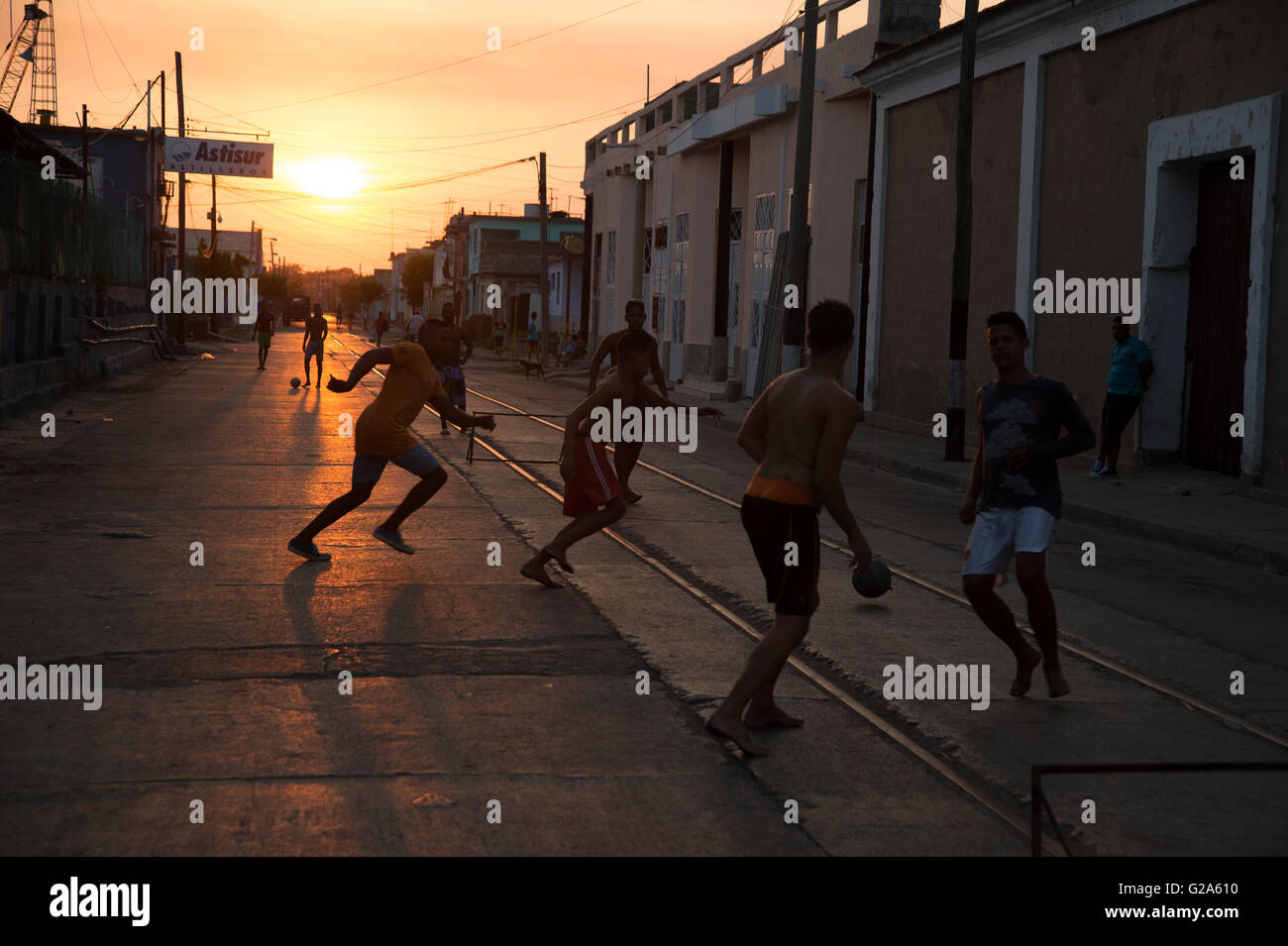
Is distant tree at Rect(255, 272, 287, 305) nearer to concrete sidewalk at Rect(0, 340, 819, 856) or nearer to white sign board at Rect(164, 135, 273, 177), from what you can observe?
white sign board at Rect(164, 135, 273, 177)

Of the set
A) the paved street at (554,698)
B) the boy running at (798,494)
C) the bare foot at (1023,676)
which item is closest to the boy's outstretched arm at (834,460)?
the boy running at (798,494)

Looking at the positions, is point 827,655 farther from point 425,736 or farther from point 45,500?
point 45,500

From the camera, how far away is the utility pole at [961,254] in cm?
1859

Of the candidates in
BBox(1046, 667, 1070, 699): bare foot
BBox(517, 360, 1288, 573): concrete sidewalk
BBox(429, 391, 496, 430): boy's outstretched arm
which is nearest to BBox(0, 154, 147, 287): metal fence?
BBox(517, 360, 1288, 573): concrete sidewalk

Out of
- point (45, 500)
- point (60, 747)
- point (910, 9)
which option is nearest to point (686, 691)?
point (60, 747)

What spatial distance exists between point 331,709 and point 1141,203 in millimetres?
14022

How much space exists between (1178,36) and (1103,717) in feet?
41.4

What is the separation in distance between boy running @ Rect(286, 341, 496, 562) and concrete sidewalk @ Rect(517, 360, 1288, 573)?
20.9ft

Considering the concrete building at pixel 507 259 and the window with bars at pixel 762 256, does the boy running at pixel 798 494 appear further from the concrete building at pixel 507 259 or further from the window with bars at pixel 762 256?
the concrete building at pixel 507 259

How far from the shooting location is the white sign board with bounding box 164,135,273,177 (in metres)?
66.2

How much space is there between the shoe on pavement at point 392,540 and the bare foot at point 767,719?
14.6ft

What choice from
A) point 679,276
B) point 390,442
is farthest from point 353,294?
point 390,442

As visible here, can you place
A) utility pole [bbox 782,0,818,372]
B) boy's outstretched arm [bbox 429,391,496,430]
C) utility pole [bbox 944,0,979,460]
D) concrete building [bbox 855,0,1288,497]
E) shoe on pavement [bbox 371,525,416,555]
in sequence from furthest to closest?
utility pole [bbox 782,0,818,372], utility pole [bbox 944,0,979,460], concrete building [bbox 855,0,1288,497], boy's outstretched arm [bbox 429,391,496,430], shoe on pavement [bbox 371,525,416,555]
